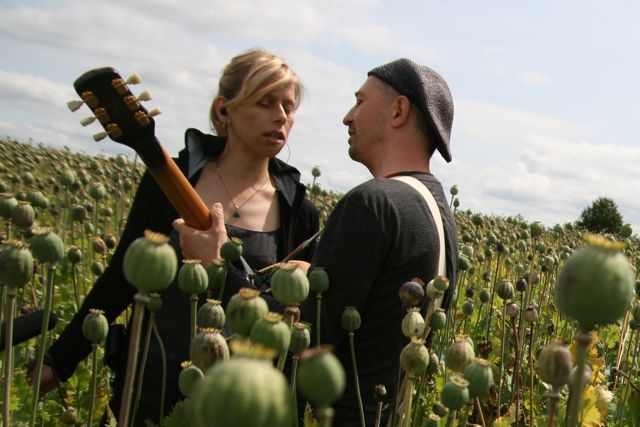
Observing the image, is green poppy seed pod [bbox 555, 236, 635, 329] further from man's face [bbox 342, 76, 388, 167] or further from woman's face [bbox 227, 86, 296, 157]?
woman's face [bbox 227, 86, 296, 157]

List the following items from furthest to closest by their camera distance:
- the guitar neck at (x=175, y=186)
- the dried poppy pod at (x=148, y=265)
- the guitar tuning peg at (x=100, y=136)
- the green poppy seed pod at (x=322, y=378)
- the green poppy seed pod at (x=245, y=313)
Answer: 1. the guitar neck at (x=175, y=186)
2. the guitar tuning peg at (x=100, y=136)
3. the green poppy seed pod at (x=245, y=313)
4. the dried poppy pod at (x=148, y=265)
5. the green poppy seed pod at (x=322, y=378)

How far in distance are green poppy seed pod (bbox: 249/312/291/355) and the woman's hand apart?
4.80 ft

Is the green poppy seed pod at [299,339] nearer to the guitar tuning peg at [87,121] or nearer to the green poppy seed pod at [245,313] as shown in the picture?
the green poppy seed pod at [245,313]

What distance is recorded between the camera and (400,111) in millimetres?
3098

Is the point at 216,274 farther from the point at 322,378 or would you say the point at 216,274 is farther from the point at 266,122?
the point at 266,122

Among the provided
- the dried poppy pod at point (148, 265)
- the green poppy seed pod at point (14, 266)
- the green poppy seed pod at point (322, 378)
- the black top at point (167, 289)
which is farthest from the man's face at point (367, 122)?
the green poppy seed pod at point (322, 378)

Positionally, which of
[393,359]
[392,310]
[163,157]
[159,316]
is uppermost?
[163,157]

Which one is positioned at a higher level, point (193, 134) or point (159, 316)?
point (193, 134)

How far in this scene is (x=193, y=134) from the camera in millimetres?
3783

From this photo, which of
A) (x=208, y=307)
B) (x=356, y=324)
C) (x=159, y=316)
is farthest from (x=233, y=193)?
(x=208, y=307)

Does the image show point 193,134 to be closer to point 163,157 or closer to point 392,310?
point 163,157

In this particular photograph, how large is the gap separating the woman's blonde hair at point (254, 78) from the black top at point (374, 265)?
43.3 inches

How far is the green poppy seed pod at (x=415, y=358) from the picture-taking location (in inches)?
63.3

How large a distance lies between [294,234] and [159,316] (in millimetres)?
840
